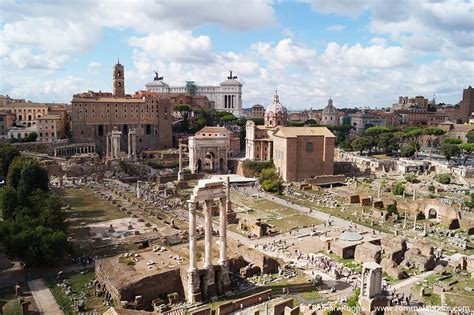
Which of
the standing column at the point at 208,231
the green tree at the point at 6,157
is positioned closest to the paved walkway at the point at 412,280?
the standing column at the point at 208,231

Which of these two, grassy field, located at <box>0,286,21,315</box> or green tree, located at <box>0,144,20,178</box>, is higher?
green tree, located at <box>0,144,20,178</box>

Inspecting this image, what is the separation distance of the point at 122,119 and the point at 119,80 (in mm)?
19761

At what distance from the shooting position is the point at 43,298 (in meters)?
23.5

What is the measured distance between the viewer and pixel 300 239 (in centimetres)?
3516

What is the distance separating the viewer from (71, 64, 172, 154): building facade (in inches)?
3118

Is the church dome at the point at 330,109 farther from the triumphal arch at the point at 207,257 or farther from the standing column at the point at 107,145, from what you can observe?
the triumphal arch at the point at 207,257

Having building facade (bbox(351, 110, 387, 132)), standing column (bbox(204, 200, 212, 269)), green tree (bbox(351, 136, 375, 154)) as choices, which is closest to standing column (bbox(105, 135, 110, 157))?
green tree (bbox(351, 136, 375, 154))

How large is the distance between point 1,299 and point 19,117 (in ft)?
268

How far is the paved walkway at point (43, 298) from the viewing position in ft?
72.3

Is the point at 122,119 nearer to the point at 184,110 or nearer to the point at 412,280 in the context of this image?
the point at 184,110

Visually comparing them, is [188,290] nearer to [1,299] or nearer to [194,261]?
[194,261]

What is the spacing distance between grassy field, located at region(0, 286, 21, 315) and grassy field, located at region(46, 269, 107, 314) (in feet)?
6.52

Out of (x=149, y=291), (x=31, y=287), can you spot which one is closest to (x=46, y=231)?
(x=31, y=287)

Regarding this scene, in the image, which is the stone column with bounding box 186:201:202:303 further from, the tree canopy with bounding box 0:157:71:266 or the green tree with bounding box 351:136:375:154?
the green tree with bounding box 351:136:375:154
